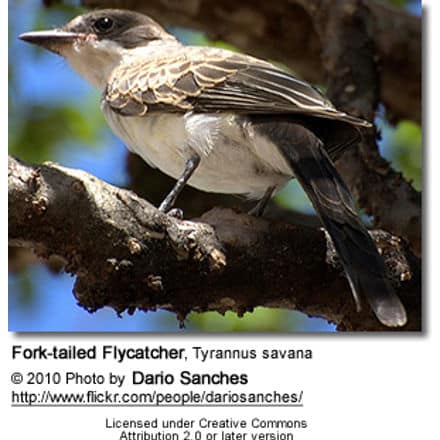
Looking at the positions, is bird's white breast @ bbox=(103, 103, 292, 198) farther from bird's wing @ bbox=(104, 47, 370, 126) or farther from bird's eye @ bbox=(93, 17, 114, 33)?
bird's eye @ bbox=(93, 17, 114, 33)

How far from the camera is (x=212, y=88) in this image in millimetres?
3322

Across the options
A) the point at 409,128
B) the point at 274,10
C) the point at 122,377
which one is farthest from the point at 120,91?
the point at 409,128

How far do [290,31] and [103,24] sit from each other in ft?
4.03

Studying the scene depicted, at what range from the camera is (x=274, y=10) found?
504 cm

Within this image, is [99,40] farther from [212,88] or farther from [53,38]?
[212,88]

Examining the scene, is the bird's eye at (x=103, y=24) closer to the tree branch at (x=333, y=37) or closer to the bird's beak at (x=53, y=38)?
the bird's beak at (x=53, y=38)

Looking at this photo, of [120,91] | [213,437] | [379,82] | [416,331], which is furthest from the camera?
[379,82]

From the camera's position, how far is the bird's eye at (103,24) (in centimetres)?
415

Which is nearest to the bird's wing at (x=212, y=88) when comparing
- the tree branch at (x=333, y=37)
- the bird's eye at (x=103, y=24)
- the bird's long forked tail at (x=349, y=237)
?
the bird's long forked tail at (x=349, y=237)

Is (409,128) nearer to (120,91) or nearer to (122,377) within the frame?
(120,91)

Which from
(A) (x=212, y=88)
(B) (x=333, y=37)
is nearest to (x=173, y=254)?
(A) (x=212, y=88)

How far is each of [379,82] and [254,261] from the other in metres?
1.75

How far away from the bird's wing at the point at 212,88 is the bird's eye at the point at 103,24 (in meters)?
0.46

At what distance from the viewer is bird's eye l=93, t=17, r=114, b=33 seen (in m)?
4.15
